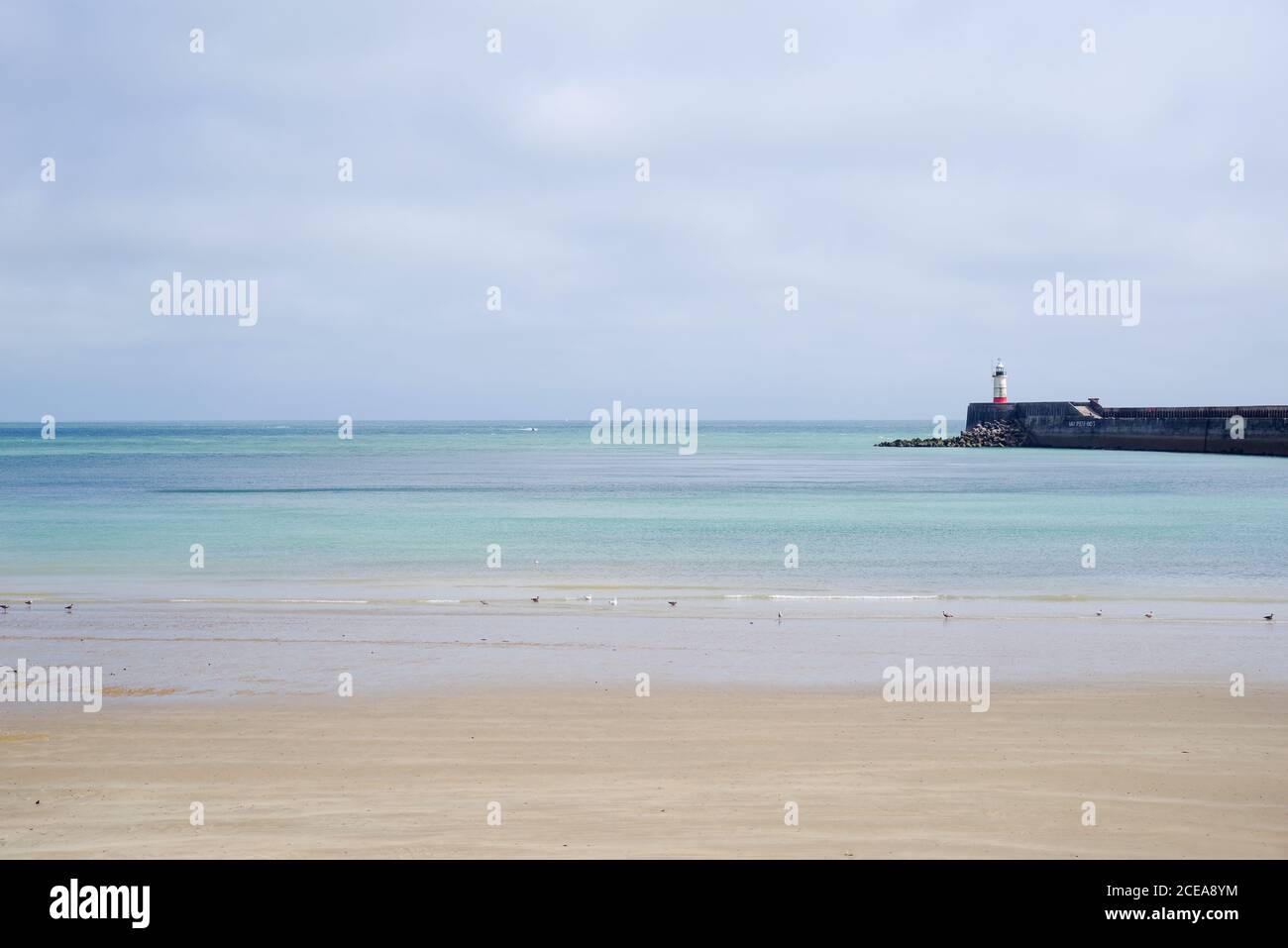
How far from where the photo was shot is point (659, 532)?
29.7 metres

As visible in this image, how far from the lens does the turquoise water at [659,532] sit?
20172 millimetres

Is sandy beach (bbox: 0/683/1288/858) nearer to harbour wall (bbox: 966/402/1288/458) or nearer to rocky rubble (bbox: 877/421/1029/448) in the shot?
harbour wall (bbox: 966/402/1288/458)

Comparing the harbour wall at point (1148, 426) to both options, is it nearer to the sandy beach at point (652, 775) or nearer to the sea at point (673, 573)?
the sea at point (673, 573)

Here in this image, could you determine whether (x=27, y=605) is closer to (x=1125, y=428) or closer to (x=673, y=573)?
(x=673, y=573)

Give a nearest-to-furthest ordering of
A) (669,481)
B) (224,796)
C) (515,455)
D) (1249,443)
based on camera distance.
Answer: (224,796) → (669,481) → (1249,443) → (515,455)

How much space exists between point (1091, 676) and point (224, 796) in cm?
852

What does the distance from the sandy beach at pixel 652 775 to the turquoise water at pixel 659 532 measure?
8.75 metres

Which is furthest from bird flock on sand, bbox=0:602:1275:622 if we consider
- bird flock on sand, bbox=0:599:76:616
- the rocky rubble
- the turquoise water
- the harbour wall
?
the rocky rubble

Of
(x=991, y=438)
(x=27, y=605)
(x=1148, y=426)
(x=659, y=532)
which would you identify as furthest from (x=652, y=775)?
(x=991, y=438)

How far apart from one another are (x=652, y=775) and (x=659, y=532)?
22.0 metres

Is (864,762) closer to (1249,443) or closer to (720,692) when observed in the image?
(720,692)
